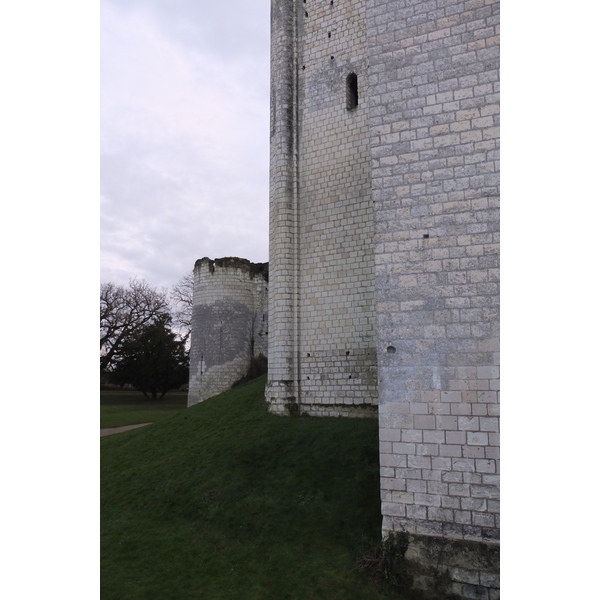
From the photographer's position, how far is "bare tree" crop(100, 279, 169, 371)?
116 ft

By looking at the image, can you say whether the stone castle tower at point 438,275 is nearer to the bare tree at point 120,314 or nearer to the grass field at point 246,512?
the grass field at point 246,512

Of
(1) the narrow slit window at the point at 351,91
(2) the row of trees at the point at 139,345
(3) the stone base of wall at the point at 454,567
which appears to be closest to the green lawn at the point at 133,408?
(2) the row of trees at the point at 139,345

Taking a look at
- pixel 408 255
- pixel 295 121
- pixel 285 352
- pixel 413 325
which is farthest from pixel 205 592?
pixel 295 121

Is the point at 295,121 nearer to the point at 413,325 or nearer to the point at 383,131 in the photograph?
the point at 383,131

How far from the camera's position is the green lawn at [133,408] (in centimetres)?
2278

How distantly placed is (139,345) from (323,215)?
84.9 ft

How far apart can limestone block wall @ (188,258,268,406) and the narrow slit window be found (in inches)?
471

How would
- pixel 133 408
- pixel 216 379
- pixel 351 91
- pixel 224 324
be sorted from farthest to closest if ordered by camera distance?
pixel 133 408
pixel 224 324
pixel 216 379
pixel 351 91

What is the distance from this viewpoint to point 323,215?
41.3 feet

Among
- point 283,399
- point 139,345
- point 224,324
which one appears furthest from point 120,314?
point 283,399

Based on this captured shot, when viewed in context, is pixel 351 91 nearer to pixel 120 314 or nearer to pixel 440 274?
pixel 440 274

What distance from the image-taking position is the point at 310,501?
881 cm

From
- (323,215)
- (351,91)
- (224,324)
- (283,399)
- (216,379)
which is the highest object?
(351,91)

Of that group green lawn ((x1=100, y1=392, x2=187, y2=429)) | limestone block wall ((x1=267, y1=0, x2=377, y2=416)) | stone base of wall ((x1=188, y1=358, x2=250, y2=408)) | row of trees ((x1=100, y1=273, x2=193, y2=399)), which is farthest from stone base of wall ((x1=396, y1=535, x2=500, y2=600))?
row of trees ((x1=100, y1=273, x2=193, y2=399))
